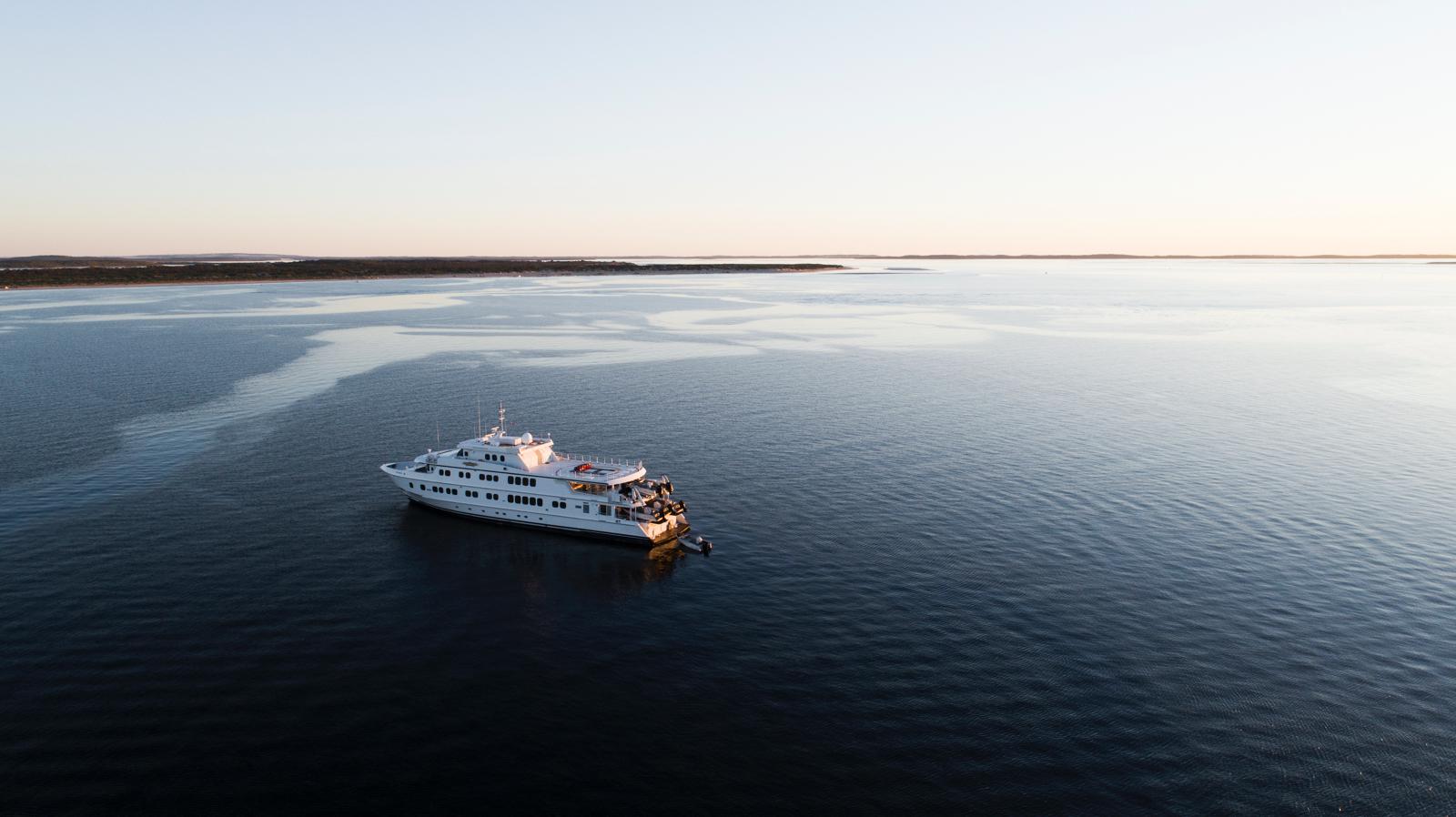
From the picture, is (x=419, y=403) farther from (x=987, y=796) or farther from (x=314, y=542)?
(x=987, y=796)

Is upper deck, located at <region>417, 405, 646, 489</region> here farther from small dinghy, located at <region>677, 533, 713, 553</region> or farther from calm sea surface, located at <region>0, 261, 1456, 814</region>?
small dinghy, located at <region>677, 533, 713, 553</region>

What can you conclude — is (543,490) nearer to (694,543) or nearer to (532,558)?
(532,558)

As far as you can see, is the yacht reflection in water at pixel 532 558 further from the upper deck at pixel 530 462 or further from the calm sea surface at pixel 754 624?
the upper deck at pixel 530 462

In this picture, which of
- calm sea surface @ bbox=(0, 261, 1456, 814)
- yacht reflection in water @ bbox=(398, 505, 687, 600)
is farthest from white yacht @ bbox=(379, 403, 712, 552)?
calm sea surface @ bbox=(0, 261, 1456, 814)

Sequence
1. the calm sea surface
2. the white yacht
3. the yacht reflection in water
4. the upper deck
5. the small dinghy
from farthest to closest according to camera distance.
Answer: the upper deck, the white yacht, the small dinghy, the yacht reflection in water, the calm sea surface

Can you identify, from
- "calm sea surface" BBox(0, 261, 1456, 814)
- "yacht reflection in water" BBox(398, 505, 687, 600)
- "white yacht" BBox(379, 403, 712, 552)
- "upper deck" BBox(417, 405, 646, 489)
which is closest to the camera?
"calm sea surface" BBox(0, 261, 1456, 814)

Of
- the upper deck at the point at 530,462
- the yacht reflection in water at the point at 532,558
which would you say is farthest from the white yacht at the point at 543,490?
the yacht reflection in water at the point at 532,558

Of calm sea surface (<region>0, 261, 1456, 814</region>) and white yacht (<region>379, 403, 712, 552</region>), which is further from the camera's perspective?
white yacht (<region>379, 403, 712, 552</region>)
